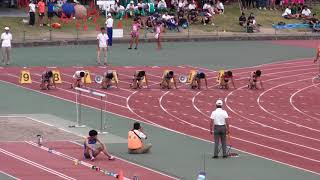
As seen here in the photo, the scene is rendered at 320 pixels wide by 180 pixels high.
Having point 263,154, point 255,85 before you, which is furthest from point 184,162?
point 255,85

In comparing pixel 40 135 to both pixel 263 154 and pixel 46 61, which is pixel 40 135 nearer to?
pixel 263 154

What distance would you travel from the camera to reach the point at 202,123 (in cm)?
2998

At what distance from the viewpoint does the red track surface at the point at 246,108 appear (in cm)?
2658

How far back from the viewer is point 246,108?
33.3 meters

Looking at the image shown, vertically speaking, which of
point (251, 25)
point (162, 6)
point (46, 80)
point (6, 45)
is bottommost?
point (46, 80)

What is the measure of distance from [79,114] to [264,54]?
69.3 feet

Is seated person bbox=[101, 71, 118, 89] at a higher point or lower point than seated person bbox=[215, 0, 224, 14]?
lower

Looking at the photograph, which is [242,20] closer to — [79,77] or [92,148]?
[79,77]

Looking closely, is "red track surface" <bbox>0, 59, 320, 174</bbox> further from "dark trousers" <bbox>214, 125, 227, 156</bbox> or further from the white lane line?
the white lane line

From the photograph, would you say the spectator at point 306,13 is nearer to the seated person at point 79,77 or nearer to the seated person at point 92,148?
the seated person at point 79,77

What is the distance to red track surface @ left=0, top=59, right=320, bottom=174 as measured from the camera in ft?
87.2

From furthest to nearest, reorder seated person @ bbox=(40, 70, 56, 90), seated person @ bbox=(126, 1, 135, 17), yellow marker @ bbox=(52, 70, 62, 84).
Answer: seated person @ bbox=(126, 1, 135, 17)
yellow marker @ bbox=(52, 70, 62, 84)
seated person @ bbox=(40, 70, 56, 90)

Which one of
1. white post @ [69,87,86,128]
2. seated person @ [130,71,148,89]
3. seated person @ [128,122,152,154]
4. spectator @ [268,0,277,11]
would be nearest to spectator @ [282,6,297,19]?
spectator @ [268,0,277,11]

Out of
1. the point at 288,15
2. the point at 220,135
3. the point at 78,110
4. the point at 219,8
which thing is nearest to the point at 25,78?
the point at 78,110
